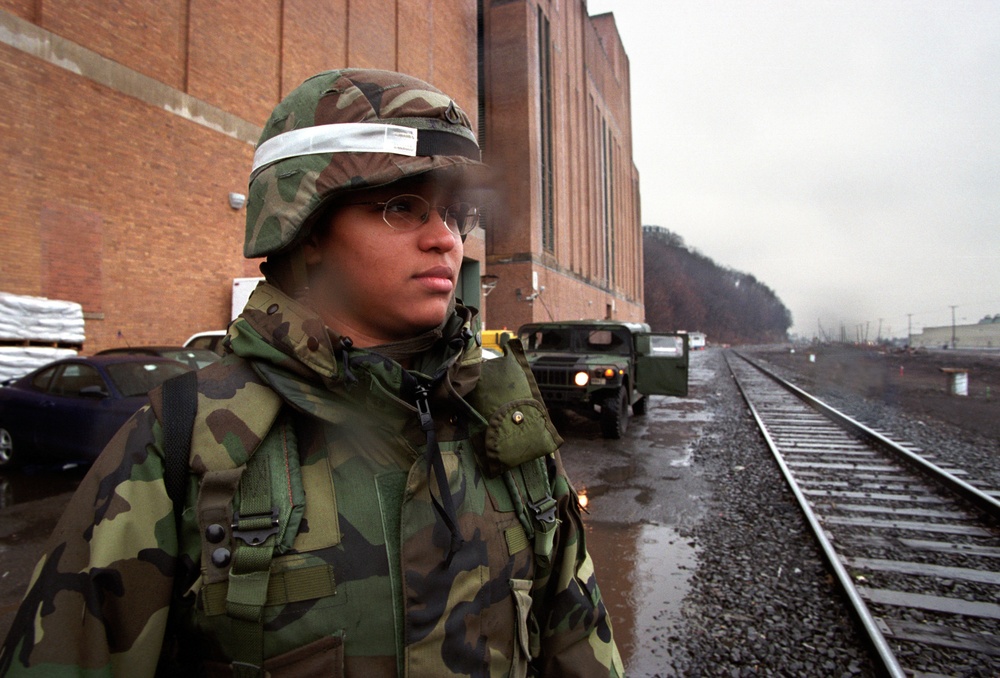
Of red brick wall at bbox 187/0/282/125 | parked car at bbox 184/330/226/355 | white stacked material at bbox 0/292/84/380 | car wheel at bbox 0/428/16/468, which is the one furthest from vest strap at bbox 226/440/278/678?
red brick wall at bbox 187/0/282/125

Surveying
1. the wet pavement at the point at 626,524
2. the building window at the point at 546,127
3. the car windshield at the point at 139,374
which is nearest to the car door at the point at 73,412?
the car windshield at the point at 139,374

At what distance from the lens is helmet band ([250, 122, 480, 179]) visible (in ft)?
3.64

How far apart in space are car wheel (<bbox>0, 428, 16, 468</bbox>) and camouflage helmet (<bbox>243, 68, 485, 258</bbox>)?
7.75m

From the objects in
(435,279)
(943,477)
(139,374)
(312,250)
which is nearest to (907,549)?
(943,477)

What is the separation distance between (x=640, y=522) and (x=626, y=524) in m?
0.16

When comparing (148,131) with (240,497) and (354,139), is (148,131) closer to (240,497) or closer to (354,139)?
(354,139)

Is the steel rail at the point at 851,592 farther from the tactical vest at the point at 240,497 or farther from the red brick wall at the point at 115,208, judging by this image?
the red brick wall at the point at 115,208

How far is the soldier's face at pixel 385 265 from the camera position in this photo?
1.08 meters

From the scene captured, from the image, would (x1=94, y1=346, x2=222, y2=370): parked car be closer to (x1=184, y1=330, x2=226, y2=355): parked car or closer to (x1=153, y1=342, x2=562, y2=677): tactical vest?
(x1=184, y1=330, x2=226, y2=355): parked car

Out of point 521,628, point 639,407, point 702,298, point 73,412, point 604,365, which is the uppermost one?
point 702,298

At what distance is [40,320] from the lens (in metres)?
8.52

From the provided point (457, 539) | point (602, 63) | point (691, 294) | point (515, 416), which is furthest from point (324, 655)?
point (691, 294)

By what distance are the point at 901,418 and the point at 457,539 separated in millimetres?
13961

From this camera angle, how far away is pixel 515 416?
1.17 metres
